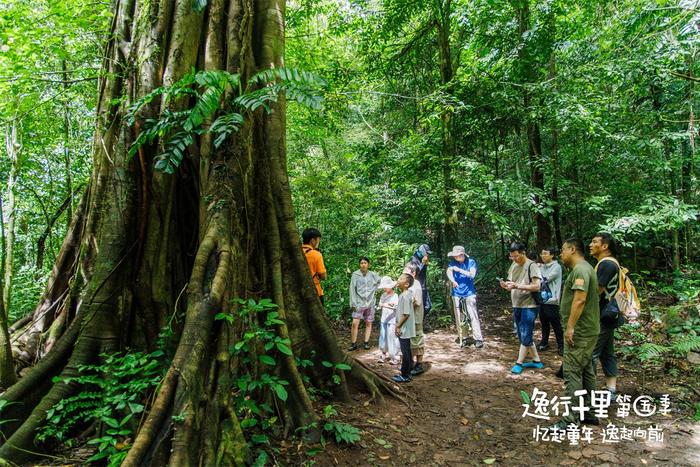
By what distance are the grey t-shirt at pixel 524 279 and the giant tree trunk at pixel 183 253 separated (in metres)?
2.99

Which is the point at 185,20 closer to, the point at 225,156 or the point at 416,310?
the point at 225,156

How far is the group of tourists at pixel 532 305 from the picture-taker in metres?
4.29

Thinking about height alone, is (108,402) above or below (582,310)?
below

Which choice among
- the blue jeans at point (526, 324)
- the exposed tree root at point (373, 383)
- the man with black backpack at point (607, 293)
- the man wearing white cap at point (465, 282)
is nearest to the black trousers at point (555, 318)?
the blue jeans at point (526, 324)

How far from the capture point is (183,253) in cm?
384

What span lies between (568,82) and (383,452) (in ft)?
28.4

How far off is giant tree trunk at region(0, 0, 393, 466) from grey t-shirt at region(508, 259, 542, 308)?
2.99 meters

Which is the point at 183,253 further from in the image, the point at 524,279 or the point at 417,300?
the point at 524,279

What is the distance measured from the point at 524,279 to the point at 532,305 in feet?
1.36

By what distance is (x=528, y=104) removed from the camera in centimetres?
928

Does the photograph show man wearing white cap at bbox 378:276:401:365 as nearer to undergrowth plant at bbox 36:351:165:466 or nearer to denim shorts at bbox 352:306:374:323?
denim shorts at bbox 352:306:374:323

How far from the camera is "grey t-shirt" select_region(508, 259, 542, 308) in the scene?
19.9ft

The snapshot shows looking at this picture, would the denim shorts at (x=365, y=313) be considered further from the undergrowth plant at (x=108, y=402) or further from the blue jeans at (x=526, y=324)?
the undergrowth plant at (x=108, y=402)

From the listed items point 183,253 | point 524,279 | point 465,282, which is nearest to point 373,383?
point 183,253
